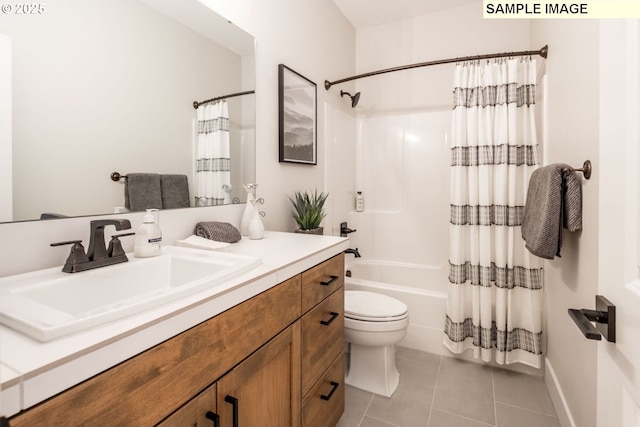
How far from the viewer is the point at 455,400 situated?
180 cm

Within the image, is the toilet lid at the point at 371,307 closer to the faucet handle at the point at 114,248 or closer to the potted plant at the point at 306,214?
the potted plant at the point at 306,214

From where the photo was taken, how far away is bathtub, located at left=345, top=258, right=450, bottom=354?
2.33 meters

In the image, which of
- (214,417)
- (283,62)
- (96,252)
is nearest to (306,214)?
(283,62)

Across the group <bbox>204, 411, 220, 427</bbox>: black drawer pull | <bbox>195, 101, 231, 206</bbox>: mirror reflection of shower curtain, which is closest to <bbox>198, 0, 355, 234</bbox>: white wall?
<bbox>195, 101, 231, 206</bbox>: mirror reflection of shower curtain

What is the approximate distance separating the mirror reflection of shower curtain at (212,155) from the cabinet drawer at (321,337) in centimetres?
69

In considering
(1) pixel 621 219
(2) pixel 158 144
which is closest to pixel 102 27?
(2) pixel 158 144

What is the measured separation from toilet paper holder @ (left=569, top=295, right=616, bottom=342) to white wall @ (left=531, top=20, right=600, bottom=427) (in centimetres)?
70

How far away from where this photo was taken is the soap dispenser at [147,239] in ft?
3.40

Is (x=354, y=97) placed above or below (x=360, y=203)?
above

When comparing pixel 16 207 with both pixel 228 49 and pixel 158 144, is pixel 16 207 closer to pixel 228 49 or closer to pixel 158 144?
pixel 158 144

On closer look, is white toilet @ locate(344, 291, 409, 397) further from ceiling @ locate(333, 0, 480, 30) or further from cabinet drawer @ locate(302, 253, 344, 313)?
ceiling @ locate(333, 0, 480, 30)

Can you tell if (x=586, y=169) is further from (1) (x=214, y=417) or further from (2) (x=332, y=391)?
(1) (x=214, y=417)

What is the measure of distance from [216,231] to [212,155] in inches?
14.2

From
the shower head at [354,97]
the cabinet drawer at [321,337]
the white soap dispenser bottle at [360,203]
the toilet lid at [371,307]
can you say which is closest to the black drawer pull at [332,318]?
the cabinet drawer at [321,337]
